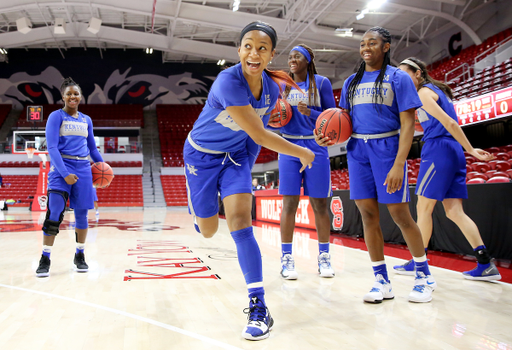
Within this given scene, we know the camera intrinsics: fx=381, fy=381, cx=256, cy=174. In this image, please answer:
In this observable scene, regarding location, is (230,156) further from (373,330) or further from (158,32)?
(158,32)

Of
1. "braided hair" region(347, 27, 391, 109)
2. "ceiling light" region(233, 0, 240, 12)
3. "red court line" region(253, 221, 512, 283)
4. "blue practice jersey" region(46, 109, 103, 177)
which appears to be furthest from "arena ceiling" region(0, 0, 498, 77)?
"braided hair" region(347, 27, 391, 109)

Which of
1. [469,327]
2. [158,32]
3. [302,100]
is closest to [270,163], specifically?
[158,32]

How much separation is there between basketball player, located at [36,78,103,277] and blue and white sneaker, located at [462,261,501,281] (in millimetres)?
3141

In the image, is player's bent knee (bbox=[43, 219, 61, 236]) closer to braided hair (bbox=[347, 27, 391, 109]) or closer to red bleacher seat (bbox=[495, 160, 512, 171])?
braided hair (bbox=[347, 27, 391, 109])

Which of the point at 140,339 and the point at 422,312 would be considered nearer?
the point at 140,339

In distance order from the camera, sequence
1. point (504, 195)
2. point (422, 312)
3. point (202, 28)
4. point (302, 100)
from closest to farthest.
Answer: point (422, 312)
point (302, 100)
point (504, 195)
point (202, 28)

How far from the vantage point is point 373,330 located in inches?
70.7

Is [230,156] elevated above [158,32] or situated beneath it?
situated beneath

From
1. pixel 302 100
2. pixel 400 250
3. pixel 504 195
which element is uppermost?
pixel 302 100

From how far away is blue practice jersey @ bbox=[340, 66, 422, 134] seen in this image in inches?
90.4

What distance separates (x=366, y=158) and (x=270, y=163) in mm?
18006

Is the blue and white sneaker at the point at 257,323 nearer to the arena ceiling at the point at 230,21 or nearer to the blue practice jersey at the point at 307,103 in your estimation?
the blue practice jersey at the point at 307,103

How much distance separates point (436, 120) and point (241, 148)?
175 cm

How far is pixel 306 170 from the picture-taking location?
3.13 metres
